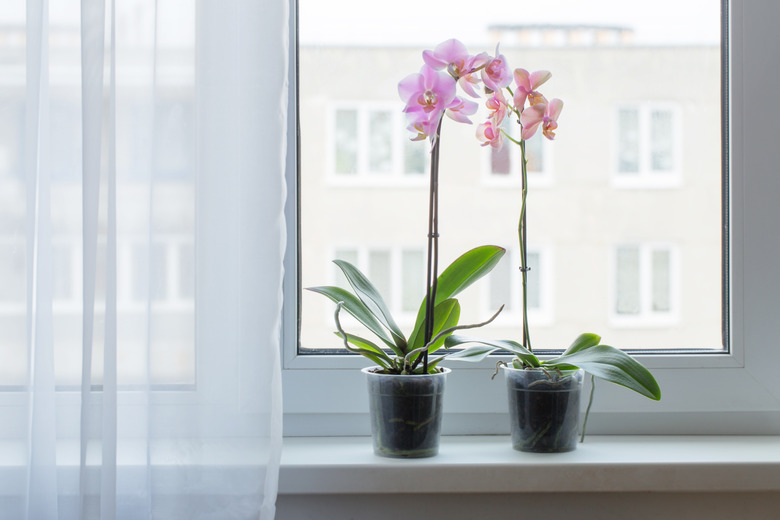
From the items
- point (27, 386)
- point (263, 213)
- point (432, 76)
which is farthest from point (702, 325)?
point (27, 386)

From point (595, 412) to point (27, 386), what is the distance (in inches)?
30.1

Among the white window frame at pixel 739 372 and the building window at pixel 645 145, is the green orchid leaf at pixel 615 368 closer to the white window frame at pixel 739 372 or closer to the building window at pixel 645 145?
the white window frame at pixel 739 372

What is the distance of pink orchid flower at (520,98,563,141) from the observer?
903mm

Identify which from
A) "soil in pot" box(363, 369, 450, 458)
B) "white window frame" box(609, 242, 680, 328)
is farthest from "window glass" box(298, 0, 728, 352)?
"soil in pot" box(363, 369, 450, 458)

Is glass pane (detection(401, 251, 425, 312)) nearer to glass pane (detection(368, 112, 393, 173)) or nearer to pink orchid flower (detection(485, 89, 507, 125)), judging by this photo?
glass pane (detection(368, 112, 393, 173))

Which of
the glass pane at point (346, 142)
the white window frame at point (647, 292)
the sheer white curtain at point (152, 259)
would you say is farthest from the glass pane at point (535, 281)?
the sheer white curtain at point (152, 259)

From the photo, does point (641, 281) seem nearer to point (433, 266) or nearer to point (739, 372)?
point (739, 372)

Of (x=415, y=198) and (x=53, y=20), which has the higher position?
(x=53, y=20)

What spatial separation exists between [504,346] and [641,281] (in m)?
0.34

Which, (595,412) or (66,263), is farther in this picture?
(595,412)

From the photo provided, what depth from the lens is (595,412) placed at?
40.4 inches

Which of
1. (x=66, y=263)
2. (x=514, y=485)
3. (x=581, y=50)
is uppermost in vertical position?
(x=581, y=50)

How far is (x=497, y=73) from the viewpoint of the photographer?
870 mm

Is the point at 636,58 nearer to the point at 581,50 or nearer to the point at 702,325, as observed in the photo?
the point at 581,50
